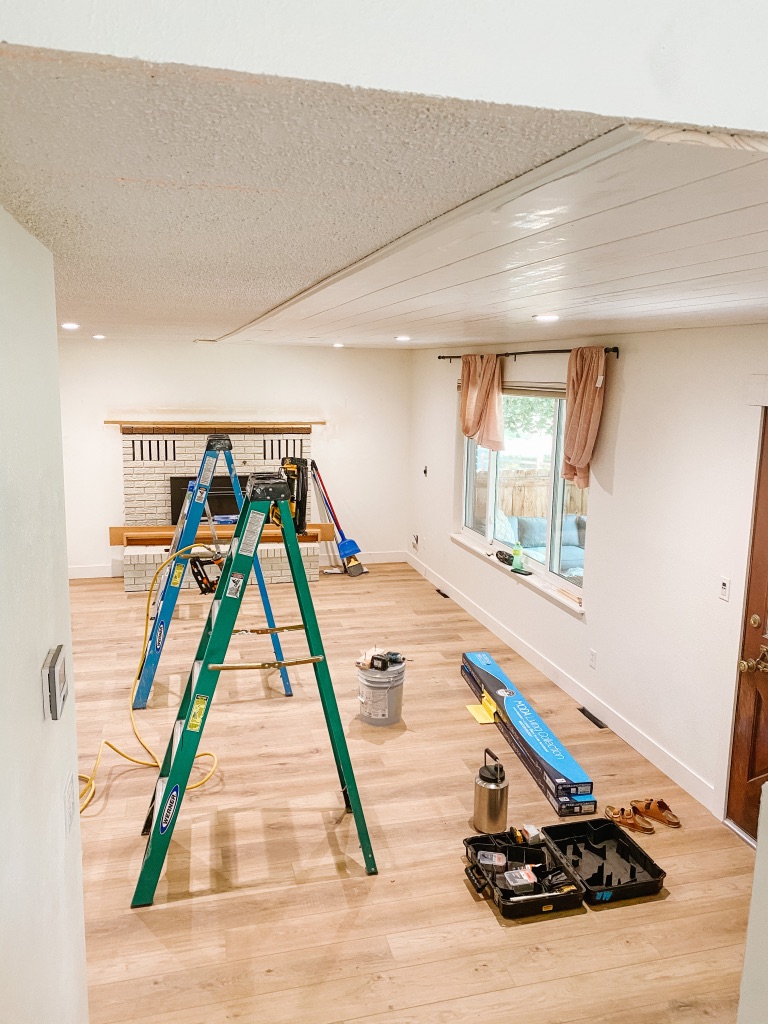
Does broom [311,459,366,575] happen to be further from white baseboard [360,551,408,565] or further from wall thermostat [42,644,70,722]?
wall thermostat [42,644,70,722]

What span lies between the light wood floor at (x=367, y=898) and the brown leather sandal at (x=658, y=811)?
2.5 inches

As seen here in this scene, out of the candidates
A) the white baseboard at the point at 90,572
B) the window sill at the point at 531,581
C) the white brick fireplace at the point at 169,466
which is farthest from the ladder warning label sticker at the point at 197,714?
the white baseboard at the point at 90,572

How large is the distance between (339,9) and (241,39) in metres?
0.09

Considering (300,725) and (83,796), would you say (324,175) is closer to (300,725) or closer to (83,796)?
(83,796)

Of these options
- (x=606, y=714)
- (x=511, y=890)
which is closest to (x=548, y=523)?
(x=606, y=714)

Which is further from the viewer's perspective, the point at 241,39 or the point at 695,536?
the point at 695,536

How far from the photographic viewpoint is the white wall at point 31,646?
3.79 feet

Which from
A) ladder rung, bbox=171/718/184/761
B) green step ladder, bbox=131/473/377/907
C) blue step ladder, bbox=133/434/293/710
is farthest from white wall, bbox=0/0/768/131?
blue step ladder, bbox=133/434/293/710

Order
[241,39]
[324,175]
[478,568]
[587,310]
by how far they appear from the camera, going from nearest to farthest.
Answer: [241,39]
[324,175]
[587,310]
[478,568]

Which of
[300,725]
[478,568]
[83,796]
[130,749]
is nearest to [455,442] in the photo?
[478,568]

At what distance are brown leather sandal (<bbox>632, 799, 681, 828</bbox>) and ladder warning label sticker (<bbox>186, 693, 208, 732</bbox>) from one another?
214 centimetres

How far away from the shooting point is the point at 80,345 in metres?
7.12

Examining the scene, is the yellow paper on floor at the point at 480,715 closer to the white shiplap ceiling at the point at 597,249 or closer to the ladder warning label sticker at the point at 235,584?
the ladder warning label sticker at the point at 235,584

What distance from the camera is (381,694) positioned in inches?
176
